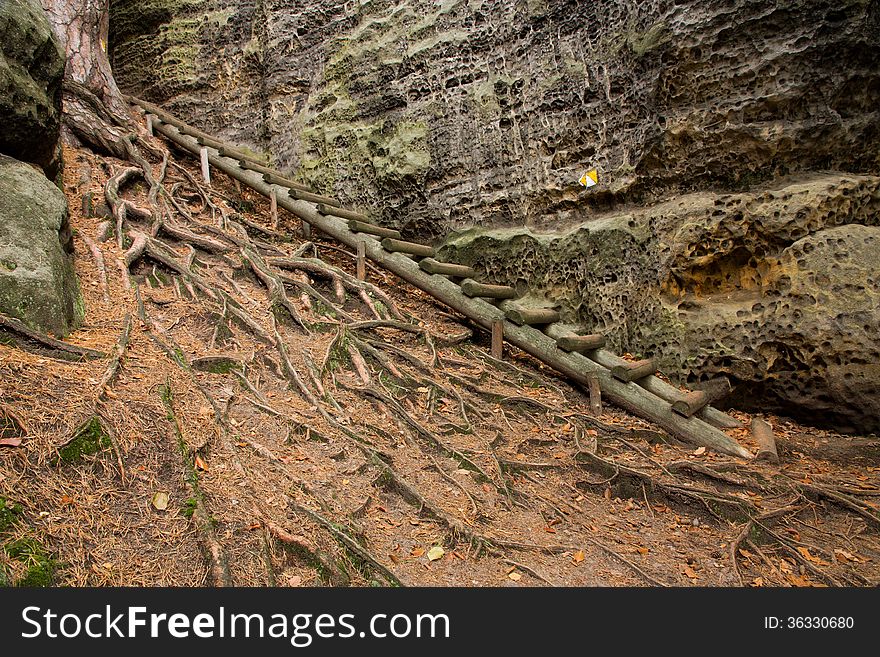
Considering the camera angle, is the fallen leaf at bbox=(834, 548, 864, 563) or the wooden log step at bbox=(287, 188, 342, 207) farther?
the wooden log step at bbox=(287, 188, 342, 207)

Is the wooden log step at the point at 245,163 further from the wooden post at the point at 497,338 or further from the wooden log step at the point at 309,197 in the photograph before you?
the wooden post at the point at 497,338

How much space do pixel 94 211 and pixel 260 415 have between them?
12.3 feet

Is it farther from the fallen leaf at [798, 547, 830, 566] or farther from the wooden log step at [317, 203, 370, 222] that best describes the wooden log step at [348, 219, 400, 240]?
the fallen leaf at [798, 547, 830, 566]

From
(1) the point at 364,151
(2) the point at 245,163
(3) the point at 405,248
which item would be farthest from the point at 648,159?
(2) the point at 245,163

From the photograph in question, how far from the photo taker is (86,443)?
299cm

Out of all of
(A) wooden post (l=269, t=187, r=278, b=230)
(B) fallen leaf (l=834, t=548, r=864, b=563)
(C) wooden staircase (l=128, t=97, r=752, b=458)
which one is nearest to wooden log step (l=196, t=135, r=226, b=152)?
(C) wooden staircase (l=128, t=97, r=752, b=458)

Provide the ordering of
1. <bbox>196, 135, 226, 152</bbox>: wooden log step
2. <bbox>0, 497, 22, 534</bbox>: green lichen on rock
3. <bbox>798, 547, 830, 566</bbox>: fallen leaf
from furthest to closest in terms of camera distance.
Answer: <bbox>196, 135, 226, 152</bbox>: wooden log step → <bbox>798, 547, 830, 566</bbox>: fallen leaf → <bbox>0, 497, 22, 534</bbox>: green lichen on rock

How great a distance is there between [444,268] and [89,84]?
5.96 meters

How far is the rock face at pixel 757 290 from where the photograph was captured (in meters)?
5.20

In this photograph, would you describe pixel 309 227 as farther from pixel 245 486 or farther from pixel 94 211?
pixel 245 486

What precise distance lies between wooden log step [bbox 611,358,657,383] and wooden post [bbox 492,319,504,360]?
1.27 m

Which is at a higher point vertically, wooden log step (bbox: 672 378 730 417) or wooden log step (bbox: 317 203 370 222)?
wooden log step (bbox: 317 203 370 222)

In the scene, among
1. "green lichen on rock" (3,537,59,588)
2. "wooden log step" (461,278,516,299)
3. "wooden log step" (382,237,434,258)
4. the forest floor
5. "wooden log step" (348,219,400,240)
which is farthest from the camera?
"wooden log step" (348,219,400,240)

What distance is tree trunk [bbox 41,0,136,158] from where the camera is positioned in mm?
7797
